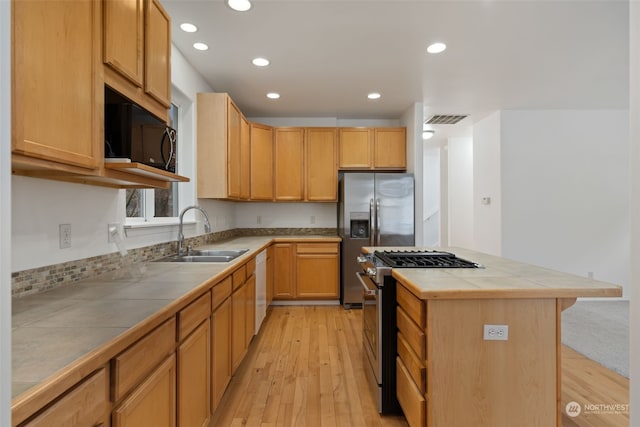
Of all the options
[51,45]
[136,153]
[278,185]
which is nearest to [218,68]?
[278,185]

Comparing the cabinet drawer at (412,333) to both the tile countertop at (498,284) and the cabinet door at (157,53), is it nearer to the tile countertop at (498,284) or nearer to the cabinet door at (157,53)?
the tile countertop at (498,284)

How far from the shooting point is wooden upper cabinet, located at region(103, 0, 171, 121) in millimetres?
1410

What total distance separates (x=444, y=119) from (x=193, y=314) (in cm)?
495

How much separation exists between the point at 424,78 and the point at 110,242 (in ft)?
10.9

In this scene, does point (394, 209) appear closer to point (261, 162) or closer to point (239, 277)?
point (261, 162)

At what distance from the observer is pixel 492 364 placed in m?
1.42

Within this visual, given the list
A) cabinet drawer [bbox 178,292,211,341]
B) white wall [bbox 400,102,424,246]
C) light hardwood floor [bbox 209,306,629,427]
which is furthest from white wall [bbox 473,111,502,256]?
cabinet drawer [bbox 178,292,211,341]

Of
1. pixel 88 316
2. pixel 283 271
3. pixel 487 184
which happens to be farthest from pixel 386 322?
pixel 487 184

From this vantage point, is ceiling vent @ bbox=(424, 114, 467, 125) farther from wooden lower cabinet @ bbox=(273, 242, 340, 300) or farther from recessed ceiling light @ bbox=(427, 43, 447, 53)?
wooden lower cabinet @ bbox=(273, 242, 340, 300)

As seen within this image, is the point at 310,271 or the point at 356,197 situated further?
the point at 310,271

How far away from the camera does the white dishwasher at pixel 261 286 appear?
3174 mm

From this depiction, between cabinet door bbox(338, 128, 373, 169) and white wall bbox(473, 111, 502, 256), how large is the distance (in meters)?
1.89

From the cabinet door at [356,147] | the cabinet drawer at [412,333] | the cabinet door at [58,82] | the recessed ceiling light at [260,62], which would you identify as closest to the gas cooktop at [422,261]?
the cabinet drawer at [412,333]

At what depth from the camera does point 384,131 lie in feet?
15.3
